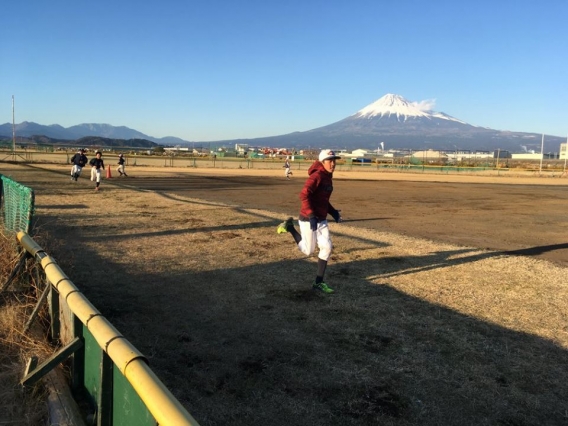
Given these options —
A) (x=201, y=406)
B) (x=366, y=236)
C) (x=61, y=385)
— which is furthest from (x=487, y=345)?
(x=366, y=236)

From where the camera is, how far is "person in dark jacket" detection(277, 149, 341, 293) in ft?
20.3

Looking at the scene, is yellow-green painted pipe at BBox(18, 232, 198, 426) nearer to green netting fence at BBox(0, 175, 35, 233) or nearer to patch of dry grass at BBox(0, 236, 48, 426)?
patch of dry grass at BBox(0, 236, 48, 426)

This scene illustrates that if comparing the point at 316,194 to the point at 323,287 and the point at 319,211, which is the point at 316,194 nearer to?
the point at 319,211

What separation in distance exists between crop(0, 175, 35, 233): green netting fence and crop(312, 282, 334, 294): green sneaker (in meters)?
3.70

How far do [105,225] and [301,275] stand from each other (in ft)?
19.1

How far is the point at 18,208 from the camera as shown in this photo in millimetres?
6148

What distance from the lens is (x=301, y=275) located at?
698 centimetres

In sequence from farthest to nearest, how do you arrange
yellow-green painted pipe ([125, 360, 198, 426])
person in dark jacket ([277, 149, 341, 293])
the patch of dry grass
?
1. person in dark jacket ([277, 149, 341, 293])
2. the patch of dry grass
3. yellow-green painted pipe ([125, 360, 198, 426])

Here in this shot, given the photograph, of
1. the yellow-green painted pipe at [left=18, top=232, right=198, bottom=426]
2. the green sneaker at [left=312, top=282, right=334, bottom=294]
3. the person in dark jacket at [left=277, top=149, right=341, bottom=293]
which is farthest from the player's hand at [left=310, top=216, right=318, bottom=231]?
the yellow-green painted pipe at [left=18, top=232, right=198, bottom=426]

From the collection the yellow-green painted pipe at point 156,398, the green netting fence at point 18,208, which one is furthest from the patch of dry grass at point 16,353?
the yellow-green painted pipe at point 156,398

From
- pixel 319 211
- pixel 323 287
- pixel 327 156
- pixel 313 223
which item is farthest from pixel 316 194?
pixel 323 287

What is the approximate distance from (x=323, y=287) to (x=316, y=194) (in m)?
1.27

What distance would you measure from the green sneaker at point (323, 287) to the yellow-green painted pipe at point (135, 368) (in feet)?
11.9

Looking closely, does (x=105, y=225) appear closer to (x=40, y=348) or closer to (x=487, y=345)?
(x=40, y=348)
